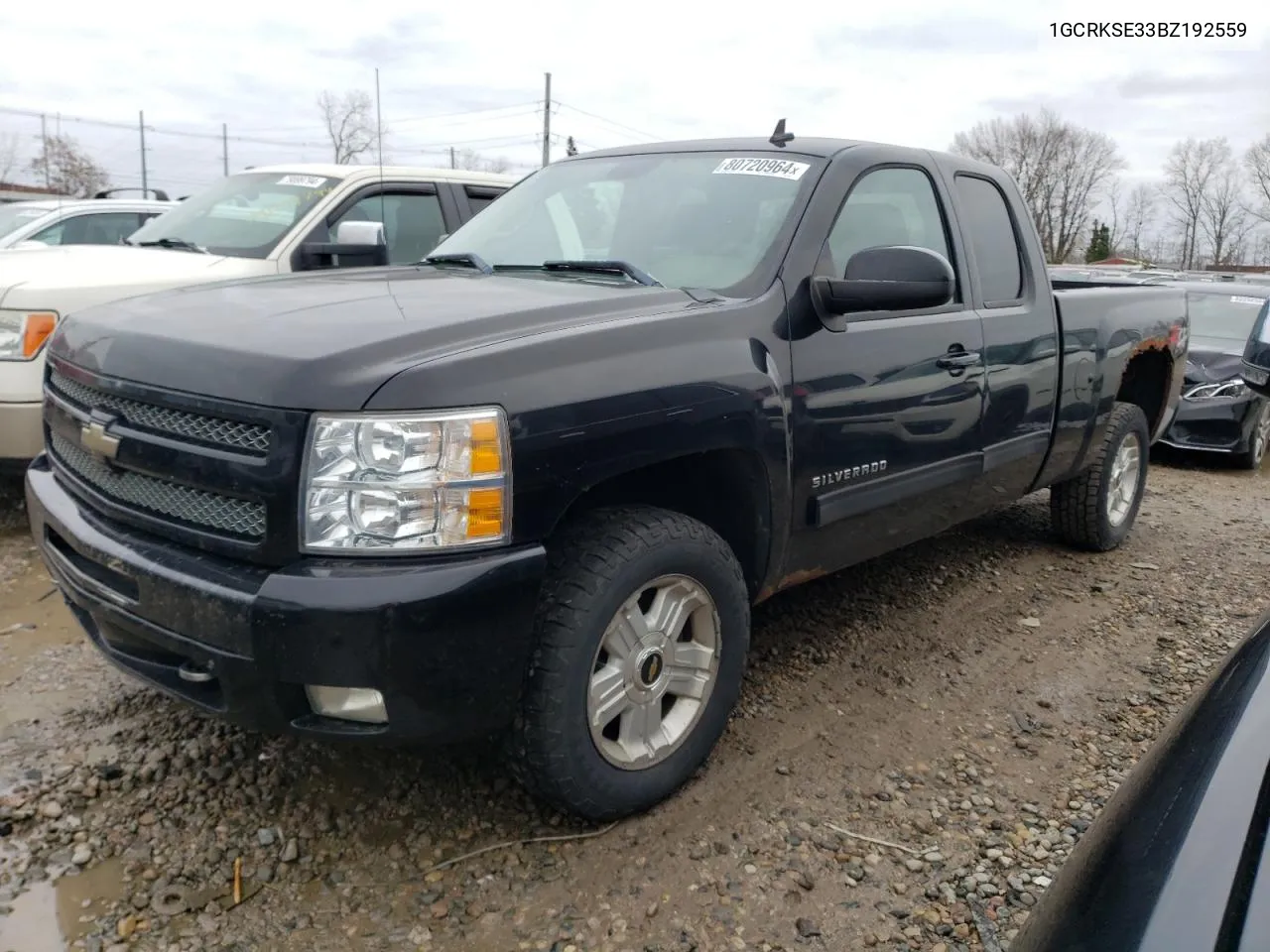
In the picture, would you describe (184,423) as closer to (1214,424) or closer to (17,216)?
(17,216)

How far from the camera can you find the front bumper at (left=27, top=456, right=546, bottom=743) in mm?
2070

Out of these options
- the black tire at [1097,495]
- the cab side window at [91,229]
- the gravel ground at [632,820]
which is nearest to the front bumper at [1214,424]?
the black tire at [1097,495]

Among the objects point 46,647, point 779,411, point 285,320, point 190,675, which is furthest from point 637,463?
point 46,647

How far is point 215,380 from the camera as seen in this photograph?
2221 mm

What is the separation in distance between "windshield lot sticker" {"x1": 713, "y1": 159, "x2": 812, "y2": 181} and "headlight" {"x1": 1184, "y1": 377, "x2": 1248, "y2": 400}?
20.7ft

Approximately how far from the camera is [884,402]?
321cm

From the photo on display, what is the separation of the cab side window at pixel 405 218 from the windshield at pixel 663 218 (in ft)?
7.30

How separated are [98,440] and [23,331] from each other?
8.04 feet

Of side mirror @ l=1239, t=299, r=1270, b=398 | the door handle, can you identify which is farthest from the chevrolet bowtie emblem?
side mirror @ l=1239, t=299, r=1270, b=398

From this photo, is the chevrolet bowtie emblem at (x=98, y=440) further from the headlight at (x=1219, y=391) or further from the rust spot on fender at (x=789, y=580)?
the headlight at (x=1219, y=391)

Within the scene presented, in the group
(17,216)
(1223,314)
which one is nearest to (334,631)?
(17,216)

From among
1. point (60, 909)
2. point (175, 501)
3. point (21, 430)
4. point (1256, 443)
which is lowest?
point (60, 909)

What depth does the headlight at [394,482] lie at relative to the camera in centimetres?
210

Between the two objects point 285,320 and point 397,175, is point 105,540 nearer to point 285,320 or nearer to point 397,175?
point 285,320
